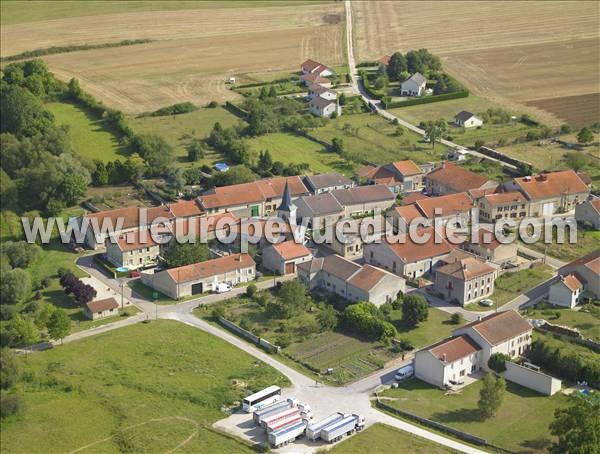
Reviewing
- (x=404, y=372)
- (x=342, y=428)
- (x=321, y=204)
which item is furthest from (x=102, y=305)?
(x=321, y=204)

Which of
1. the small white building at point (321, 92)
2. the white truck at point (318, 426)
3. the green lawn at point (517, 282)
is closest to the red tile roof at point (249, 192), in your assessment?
the green lawn at point (517, 282)

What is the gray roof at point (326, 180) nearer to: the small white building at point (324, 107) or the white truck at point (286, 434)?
the small white building at point (324, 107)

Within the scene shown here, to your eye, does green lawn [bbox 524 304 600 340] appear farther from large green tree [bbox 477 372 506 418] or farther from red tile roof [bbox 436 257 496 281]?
large green tree [bbox 477 372 506 418]

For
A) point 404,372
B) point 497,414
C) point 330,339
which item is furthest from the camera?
point 330,339

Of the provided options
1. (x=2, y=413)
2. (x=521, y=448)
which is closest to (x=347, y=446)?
(x=521, y=448)

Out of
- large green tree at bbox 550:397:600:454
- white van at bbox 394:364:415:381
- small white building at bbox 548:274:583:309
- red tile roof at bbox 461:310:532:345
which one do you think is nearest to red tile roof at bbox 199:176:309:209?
small white building at bbox 548:274:583:309

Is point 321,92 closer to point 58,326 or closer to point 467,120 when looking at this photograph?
point 467,120
